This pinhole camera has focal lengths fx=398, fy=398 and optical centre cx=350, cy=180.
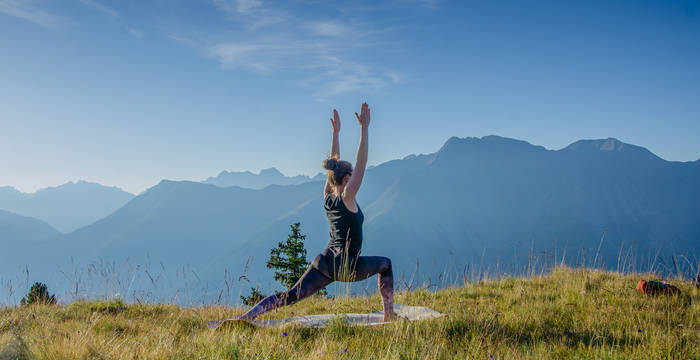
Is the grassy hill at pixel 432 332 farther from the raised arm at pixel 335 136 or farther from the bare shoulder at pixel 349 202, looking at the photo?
the raised arm at pixel 335 136

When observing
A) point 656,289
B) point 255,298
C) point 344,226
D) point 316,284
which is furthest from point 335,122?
point 255,298

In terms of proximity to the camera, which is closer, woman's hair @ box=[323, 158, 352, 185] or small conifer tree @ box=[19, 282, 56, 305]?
woman's hair @ box=[323, 158, 352, 185]

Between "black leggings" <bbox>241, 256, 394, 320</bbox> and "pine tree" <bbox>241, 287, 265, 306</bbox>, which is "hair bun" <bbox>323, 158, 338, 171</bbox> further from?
"pine tree" <bbox>241, 287, 265, 306</bbox>

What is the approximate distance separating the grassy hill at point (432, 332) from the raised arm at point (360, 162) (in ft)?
5.38

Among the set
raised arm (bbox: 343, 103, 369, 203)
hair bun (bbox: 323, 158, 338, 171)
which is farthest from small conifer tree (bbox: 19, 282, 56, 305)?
raised arm (bbox: 343, 103, 369, 203)

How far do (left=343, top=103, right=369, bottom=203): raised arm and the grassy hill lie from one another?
5.38 ft

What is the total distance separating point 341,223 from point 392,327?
1.48 m

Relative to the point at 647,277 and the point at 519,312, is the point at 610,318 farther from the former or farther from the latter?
the point at 647,277

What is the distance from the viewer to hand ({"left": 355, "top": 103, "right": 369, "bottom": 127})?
5402 mm

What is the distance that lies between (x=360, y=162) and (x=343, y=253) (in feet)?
4.02

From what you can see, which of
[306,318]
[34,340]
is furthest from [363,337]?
[34,340]

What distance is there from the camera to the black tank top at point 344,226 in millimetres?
5301

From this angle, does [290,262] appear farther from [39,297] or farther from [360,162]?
[360,162]

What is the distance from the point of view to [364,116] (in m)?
5.43
